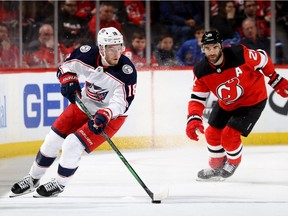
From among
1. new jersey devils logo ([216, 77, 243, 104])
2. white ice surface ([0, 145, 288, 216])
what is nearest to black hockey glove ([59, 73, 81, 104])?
white ice surface ([0, 145, 288, 216])

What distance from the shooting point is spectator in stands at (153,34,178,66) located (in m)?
9.34

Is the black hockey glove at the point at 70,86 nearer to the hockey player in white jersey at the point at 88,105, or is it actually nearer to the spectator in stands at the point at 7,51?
the hockey player in white jersey at the point at 88,105

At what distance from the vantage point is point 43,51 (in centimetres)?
922

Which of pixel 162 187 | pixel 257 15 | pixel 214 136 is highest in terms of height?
pixel 257 15

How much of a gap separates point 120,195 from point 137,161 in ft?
6.39

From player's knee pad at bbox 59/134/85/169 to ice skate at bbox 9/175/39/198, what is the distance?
1.14ft

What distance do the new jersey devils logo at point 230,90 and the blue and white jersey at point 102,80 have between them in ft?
2.87

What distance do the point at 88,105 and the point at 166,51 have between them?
3.60 metres

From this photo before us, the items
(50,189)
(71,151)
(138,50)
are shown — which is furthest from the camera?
(138,50)

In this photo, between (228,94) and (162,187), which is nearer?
(162,187)

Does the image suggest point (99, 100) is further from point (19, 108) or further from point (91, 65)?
point (19, 108)

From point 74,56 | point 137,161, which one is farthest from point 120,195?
point 137,161


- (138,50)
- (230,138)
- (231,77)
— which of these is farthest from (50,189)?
(138,50)

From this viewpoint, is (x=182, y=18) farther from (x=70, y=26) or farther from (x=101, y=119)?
(x=101, y=119)
